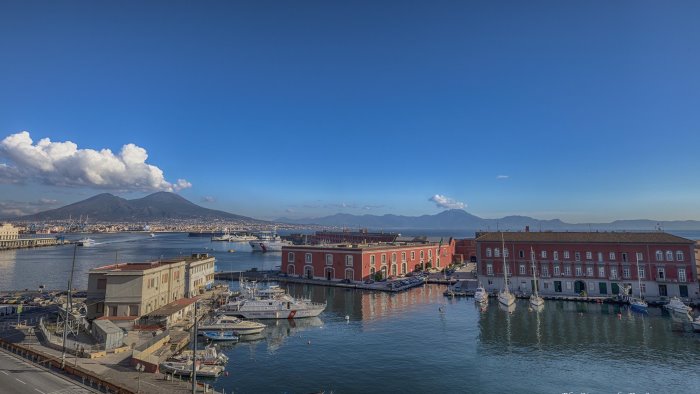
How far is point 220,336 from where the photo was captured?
37938mm

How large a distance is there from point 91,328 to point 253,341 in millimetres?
14872

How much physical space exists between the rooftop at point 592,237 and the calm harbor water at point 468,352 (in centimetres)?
1050

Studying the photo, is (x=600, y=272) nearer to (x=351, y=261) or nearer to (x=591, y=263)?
(x=591, y=263)

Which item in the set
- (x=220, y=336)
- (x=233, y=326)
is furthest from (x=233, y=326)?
(x=220, y=336)

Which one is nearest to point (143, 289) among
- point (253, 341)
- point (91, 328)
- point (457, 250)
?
point (91, 328)

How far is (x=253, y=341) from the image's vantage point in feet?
126

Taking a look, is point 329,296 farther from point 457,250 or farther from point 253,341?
→ point 457,250

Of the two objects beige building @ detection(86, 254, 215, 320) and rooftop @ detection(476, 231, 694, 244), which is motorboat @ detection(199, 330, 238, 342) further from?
rooftop @ detection(476, 231, 694, 244)

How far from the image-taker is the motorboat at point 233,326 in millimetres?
39719

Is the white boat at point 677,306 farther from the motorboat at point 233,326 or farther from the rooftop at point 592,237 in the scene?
the motorboat at point 233,326

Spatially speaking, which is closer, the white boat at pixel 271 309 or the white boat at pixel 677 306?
the white boat at pixel 677 306

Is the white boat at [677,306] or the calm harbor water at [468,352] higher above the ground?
the white boat at [677,306]

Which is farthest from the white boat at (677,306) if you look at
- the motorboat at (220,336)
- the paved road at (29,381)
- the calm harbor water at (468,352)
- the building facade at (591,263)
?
the paved road at (29,381)

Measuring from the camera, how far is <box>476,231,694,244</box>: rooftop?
54894 mm
